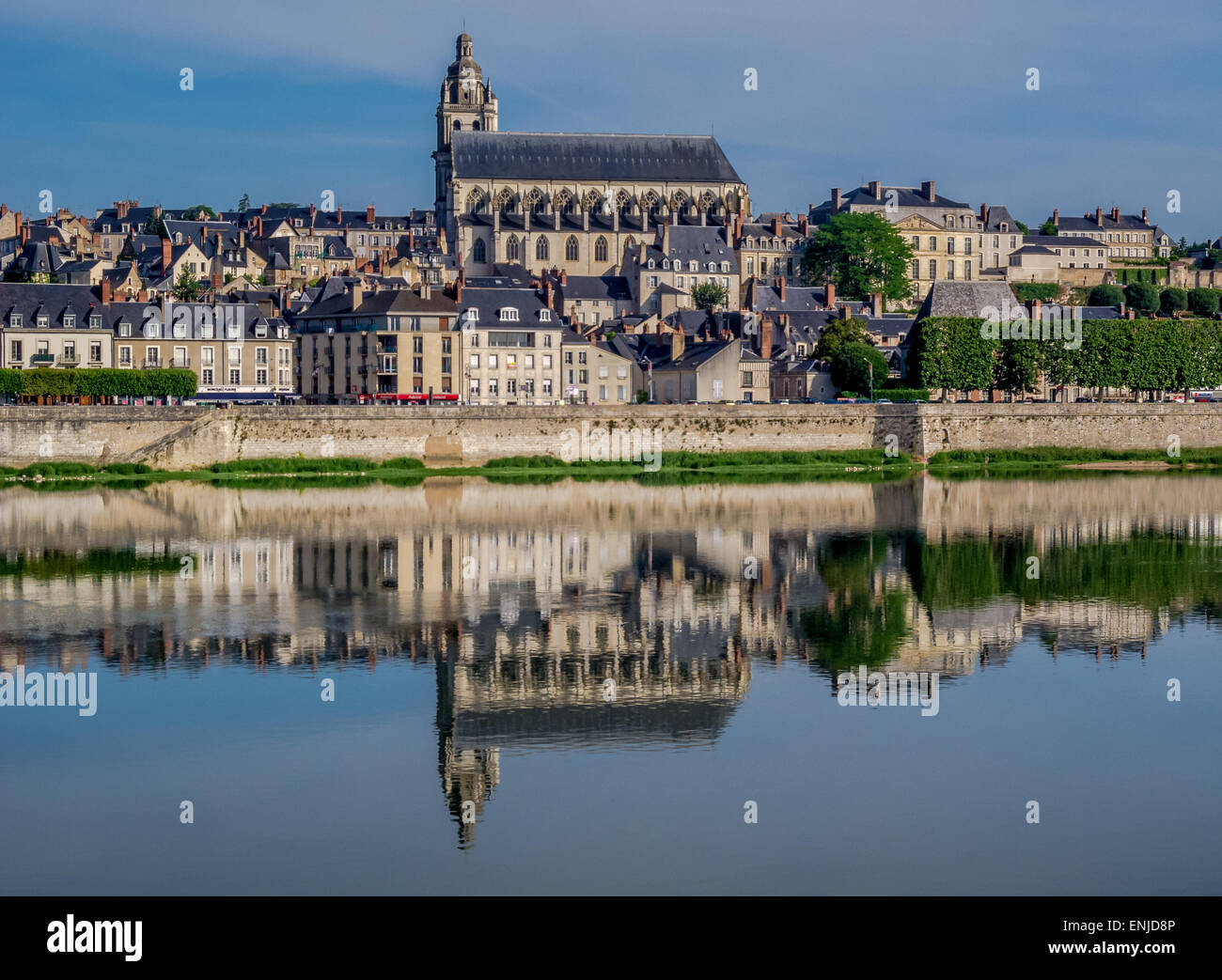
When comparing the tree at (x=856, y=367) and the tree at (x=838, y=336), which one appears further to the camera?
the tree at (x=838, y=336)

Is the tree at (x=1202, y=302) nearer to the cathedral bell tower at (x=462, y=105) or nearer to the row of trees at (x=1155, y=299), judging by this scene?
the row of trees at (x=1155, y=299)

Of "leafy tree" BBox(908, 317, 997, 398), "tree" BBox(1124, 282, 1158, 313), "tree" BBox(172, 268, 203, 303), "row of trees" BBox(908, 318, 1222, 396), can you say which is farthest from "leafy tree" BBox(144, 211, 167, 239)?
"tree" BBox(1124, 282, 1158, 313)

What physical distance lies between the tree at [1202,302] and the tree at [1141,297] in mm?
1974

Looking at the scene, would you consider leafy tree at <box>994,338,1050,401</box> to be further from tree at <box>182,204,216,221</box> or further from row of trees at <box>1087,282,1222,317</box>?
tree at <box>182,204,216,221</box>

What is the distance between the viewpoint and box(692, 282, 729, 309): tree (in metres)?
80.7

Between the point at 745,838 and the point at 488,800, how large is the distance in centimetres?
226

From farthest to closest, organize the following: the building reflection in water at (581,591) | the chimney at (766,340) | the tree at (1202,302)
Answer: the tree at (1202,302), the chimney at (766,340), the building reflection in water at (581,591)

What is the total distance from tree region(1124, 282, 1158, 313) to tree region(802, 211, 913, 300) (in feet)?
42.1

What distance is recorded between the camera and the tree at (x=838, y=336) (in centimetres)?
6253

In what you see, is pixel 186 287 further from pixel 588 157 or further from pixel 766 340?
pixel 588 157

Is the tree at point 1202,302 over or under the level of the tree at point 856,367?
over

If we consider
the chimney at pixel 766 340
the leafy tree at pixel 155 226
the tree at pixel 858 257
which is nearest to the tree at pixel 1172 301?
the tree at pixel 858 257

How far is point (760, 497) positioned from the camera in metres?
42.0

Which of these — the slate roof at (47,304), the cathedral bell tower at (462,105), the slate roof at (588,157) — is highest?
the cathedral bell tower at (462,105)
